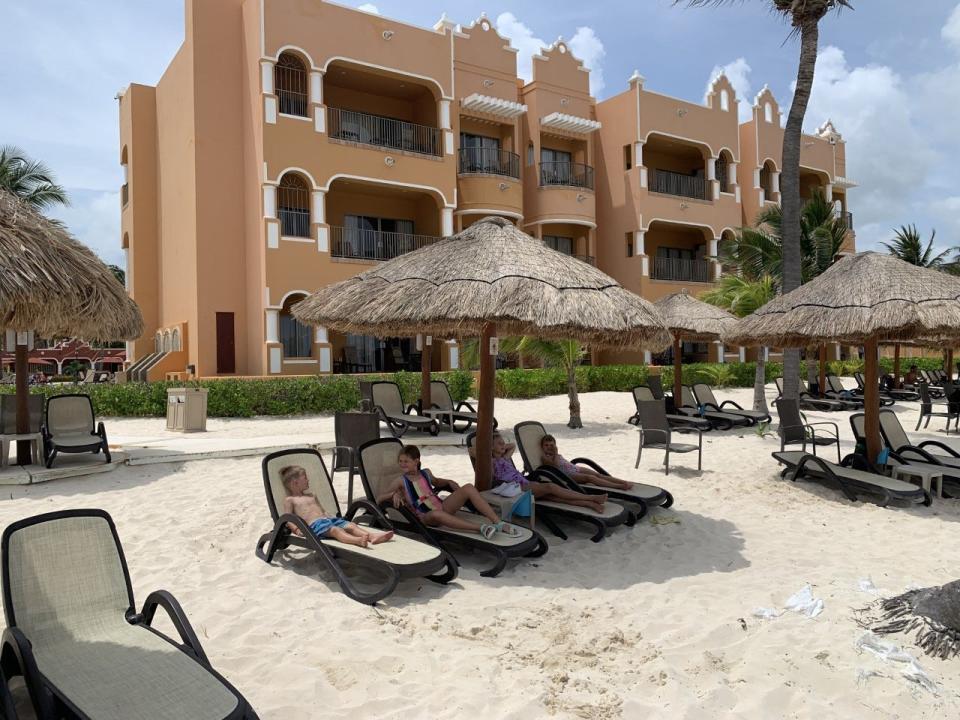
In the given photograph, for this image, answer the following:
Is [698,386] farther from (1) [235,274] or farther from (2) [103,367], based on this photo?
(2) [103,367]

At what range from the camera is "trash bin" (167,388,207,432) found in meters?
12.7

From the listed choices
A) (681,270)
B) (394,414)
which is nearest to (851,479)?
(394,414)

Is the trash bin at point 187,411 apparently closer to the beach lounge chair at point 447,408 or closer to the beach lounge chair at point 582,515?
the beach lounge chair at point 447,408

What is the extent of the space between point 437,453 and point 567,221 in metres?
16.5

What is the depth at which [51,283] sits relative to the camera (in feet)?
26.2

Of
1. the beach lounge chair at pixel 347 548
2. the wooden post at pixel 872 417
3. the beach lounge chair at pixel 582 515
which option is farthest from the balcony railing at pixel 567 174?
the beach lounge chair at pixel 347 548

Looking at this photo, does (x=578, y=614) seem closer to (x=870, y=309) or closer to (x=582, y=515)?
(x=582, y=515)

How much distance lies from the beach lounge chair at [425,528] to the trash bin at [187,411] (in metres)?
7.72

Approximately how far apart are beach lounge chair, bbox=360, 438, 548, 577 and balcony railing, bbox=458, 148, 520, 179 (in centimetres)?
1910

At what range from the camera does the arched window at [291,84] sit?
20297 mm

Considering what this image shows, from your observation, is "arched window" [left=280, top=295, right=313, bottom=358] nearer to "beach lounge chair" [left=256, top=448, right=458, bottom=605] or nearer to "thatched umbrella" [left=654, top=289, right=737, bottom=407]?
"thatched umbrella" [left=654, top=289, right=737, bottom=407]

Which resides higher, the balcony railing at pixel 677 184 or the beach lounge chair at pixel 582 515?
the balcony railing at pixel 677 184

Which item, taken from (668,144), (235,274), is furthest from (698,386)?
(668,144)

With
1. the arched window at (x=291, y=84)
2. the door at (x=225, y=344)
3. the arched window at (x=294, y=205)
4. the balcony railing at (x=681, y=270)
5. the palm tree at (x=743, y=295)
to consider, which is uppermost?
the arched window at (x=291, y=84)
